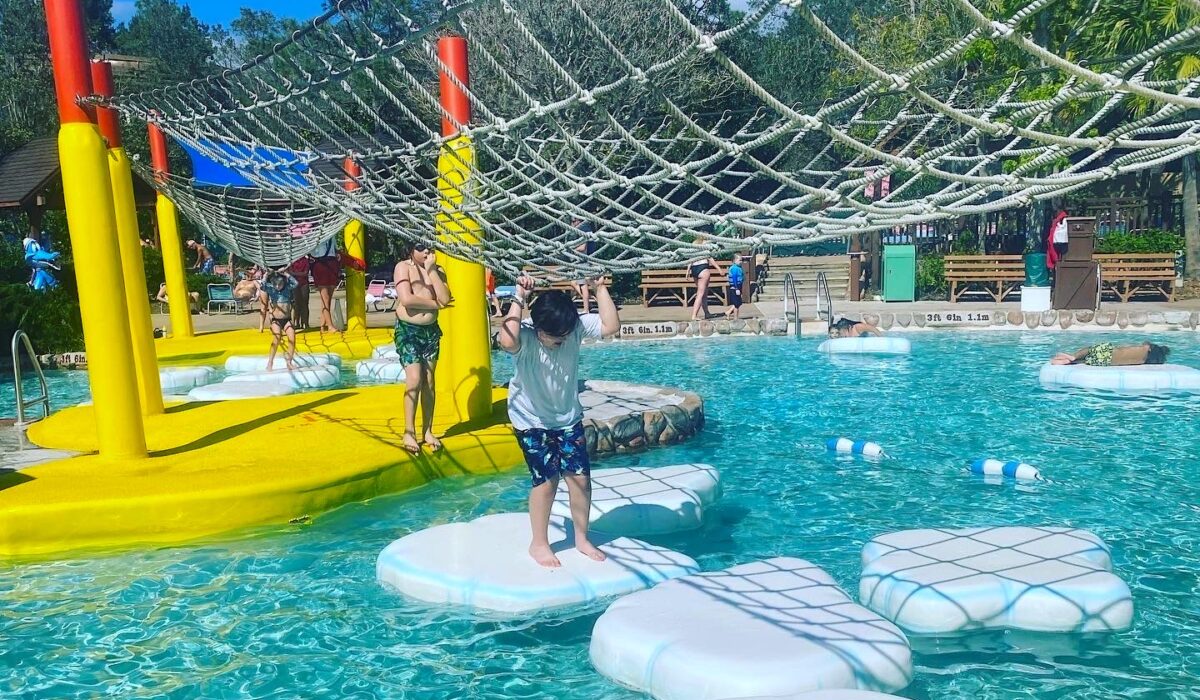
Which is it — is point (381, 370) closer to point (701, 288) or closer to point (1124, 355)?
point (701, 288)

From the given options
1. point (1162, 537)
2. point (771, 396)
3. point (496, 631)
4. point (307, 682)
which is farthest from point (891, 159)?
point (771, 396)

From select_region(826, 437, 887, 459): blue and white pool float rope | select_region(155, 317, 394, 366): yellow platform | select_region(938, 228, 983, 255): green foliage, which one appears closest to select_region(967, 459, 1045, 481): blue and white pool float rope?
select_region(826, 437, 887, 459): blue and white pool float rope

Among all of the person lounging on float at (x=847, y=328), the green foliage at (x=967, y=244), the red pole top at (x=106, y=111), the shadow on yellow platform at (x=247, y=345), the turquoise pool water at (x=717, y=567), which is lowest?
the turquoise pool water at (x=717, y=567)

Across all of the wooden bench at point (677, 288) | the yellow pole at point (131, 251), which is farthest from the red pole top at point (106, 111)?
the wooden bench at point (677, 288)

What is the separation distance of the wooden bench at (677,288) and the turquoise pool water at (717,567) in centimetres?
813

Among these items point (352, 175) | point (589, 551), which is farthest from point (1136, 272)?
point (352, 175)

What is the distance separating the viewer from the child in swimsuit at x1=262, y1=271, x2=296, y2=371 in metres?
9.57

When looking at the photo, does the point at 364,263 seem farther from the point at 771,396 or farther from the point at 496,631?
the point at 496,631

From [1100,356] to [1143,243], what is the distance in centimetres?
892

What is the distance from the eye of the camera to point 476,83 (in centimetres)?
1880

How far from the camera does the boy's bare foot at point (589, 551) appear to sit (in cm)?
415

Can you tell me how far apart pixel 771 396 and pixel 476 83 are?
40.7 ft

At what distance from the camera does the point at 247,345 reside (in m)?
11.5

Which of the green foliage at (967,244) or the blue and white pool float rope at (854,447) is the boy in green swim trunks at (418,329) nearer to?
the blue and white pool float rope at (854,447)
